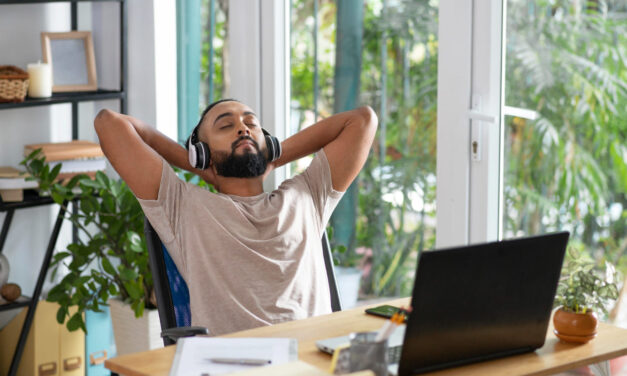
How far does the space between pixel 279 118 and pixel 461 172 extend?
1.04m

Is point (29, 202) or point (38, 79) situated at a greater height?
point (38, 79)

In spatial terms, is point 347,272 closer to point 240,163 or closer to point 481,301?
point 240,163

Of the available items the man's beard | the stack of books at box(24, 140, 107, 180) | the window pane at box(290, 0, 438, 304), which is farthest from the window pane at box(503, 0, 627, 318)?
the stack of books at box(24, 140, 107, 180)

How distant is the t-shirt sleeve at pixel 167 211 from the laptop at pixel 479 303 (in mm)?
815

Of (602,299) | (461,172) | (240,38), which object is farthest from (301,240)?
(240,38)

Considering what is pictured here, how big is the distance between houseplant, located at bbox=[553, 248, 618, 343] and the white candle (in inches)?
90.1

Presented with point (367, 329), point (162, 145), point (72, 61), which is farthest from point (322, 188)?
point (72, 61)

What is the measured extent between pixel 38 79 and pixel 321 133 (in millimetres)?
1306

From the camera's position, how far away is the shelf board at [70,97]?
3449 mm

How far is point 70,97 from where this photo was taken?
3.62m

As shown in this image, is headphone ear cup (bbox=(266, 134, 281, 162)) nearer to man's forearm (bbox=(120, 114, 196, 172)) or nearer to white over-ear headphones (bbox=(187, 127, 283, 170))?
white over-ear headphones (bbox=(187, 127, 283, 170))

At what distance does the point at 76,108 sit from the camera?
12.7 ft

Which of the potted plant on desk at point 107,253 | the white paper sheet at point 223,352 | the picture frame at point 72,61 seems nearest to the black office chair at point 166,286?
the white paper sheet at point 223,352

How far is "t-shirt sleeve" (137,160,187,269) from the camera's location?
8.16 ft
